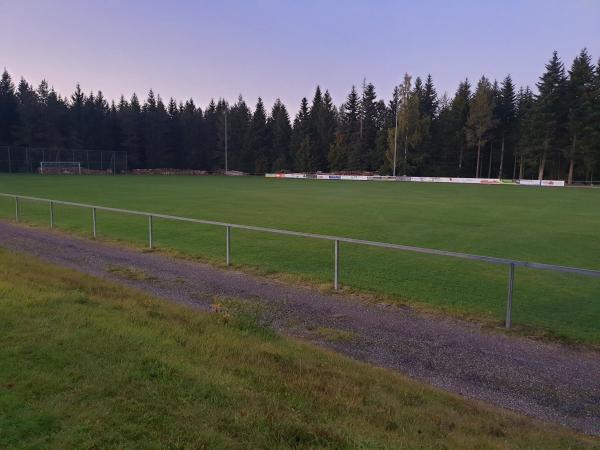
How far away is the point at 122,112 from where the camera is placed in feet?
340

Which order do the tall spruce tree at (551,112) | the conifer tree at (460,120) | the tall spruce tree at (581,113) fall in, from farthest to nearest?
the conifer tree at (460,120), the tall spruce tree at (551,112), the tall spruce tree at (581,113)

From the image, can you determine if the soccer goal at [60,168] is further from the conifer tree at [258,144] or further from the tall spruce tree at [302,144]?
the tall spruce tree at [302,144]

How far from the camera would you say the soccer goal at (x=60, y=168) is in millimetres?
76238

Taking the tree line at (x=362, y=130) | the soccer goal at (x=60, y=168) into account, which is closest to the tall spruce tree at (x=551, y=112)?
the tree line at (x=362, y=130)

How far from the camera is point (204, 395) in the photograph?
392 cm

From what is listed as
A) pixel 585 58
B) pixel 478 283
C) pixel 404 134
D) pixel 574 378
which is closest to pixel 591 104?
pixel 585 58

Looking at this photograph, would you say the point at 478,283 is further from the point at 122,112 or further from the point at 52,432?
the point at 122,112

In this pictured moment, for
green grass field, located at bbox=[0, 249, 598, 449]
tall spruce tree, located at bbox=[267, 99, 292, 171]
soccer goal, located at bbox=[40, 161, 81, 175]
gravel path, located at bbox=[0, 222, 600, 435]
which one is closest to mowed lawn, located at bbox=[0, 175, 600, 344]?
gravel path, located at bbox=[0, 222, 600, 435]

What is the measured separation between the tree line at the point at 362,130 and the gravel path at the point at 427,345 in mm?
71580

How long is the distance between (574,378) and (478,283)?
4922 mm

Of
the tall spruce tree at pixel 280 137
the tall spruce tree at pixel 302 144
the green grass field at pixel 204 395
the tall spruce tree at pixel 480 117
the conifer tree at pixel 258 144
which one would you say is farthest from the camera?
the conifer tree at pixel 258 144

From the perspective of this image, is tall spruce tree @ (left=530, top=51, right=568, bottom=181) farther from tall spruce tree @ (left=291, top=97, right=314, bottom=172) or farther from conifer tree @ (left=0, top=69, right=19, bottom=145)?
conifer tree @ (left=0, top=69, right=19, bottom=145)

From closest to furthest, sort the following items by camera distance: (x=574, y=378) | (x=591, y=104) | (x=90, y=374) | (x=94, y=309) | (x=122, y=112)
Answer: (x=90, y=374)
(x=574, y=378)
(x=94, y=309)
(x=591, y=104)
(x=122, y=112)

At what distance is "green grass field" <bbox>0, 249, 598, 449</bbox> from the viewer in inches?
130
